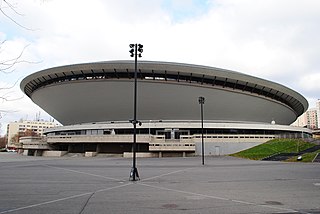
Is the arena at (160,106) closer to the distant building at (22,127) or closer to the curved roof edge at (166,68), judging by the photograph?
the curved roof edge at (166,68)

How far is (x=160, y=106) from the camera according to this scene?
49812mm

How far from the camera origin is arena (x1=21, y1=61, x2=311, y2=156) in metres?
41.4

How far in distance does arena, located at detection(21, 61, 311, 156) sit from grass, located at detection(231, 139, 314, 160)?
8.45 feet

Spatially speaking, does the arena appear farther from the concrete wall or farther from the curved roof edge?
the concrete wall

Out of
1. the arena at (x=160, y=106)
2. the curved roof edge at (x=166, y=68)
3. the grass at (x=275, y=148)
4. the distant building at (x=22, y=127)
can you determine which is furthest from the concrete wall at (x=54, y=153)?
the distant building at (x=22, y=127)

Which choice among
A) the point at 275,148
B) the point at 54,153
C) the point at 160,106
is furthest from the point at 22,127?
the point at 275,148

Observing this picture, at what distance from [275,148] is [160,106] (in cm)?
2041

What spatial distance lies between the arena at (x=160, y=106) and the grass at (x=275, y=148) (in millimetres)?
2575

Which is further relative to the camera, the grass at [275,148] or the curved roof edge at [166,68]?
the curved roof edge at [166,68]

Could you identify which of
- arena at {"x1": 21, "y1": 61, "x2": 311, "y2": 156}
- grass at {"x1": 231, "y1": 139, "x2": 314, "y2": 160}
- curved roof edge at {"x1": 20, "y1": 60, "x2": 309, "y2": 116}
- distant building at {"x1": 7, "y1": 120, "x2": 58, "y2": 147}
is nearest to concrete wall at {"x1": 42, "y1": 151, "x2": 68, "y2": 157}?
arena at {"x1": 21, "y1": 61, "x2": 311, "y2": 156}

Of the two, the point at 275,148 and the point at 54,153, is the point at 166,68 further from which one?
the point at 54,153

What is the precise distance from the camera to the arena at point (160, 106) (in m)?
41.4

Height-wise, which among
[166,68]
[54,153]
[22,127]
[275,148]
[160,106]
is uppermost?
[166,68]

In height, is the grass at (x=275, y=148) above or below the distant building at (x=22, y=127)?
below
